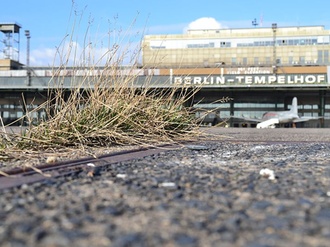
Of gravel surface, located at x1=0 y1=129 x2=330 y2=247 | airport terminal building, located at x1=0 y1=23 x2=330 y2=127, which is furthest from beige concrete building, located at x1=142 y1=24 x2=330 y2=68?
gravel surface, located at x1=0 y1=129 x2=330 y2=247

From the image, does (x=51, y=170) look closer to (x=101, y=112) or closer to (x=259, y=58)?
(x=101, y=112)

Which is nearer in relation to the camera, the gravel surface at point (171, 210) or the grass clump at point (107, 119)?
the gravel surface at point (171, 210)

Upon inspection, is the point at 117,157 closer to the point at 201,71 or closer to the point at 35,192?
the point at 35,192

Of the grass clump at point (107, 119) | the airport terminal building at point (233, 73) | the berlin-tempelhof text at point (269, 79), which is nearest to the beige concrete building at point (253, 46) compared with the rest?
the airport terminal building at point (233, 73)

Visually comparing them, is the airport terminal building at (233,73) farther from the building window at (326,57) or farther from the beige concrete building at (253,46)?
the building window at (326,57)

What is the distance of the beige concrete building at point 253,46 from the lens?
5832cm

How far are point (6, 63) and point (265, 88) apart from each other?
36.1 m

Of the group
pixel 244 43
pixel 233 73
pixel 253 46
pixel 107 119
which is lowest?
pixel 107 119

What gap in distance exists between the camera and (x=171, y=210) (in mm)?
1686

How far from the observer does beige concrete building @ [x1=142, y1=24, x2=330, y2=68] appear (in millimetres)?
58316

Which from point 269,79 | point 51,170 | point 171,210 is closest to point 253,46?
point 269,79

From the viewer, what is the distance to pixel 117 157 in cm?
353

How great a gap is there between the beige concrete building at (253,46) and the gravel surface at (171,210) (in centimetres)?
5588

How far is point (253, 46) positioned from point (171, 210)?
61098mm
